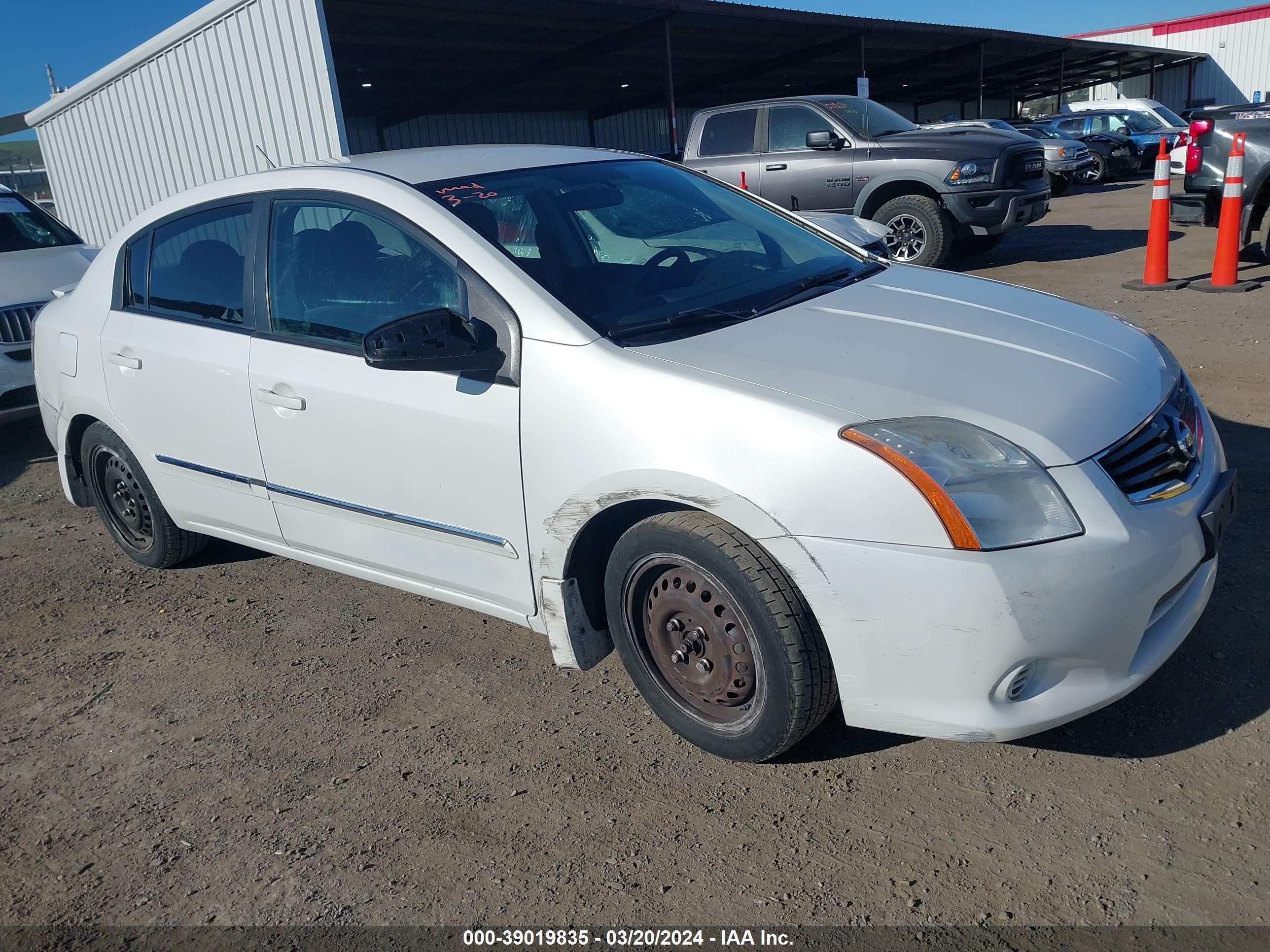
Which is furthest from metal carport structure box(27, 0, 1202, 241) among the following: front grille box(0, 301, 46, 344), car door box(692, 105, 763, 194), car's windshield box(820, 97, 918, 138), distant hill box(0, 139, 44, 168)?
distant hill box(0, 139, 44, 168)

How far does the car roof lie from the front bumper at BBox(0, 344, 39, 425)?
12.6 feet

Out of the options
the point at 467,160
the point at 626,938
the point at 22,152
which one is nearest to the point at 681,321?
the point at 467,160

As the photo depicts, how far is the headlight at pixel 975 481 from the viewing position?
2248 millimetres

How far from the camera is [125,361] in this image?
398 cm

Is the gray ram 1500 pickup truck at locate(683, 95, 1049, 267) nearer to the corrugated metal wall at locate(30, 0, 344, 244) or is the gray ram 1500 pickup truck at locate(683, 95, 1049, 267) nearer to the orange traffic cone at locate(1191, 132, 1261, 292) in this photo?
the orange traffic cone at locate(1191, 132, 1261, 292)

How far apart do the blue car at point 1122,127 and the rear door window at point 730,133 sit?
1451cm

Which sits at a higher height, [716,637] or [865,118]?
[865,118]

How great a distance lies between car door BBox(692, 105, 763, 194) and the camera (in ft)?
36.0

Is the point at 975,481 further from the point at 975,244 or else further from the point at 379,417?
the point at 975,244

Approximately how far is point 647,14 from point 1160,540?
1637cm

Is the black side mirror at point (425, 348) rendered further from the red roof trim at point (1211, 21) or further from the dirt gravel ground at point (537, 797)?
the red roof trim at point (1211, 21)

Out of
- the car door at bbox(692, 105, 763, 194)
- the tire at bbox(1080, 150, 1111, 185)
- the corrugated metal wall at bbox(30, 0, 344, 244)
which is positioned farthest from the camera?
the tire at bbox(1080, 150, 1111, 185)

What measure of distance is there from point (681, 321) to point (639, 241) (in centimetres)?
70

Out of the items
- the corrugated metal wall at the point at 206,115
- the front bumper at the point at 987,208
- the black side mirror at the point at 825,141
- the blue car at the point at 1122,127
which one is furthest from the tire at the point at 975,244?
the blue car at the point at 1122,127
